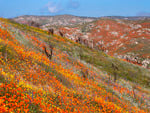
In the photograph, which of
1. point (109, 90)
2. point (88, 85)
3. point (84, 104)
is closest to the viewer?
point (84, 104)

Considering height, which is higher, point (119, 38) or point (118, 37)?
point (118, 37)

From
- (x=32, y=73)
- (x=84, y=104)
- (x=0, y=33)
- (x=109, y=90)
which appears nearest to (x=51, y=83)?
(x=32, y=73)

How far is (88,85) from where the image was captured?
1883 centimetres

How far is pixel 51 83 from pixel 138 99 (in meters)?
15.1

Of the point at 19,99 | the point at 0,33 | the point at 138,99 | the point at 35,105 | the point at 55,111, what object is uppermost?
the point at 0,33

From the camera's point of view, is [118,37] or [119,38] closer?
[119,38]

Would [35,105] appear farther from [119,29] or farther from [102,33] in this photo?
[119,29]

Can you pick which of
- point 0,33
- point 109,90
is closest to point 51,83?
point 109,90

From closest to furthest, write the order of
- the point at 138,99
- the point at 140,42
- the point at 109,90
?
the point at 109,90
the point at 138,99
the point at 140,42

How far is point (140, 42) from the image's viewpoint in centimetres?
11612

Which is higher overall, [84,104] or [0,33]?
[0,33]

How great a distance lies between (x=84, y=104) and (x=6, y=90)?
23.5 feet

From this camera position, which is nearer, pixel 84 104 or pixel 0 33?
pixel 84 104

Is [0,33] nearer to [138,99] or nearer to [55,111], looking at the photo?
[55,111]
